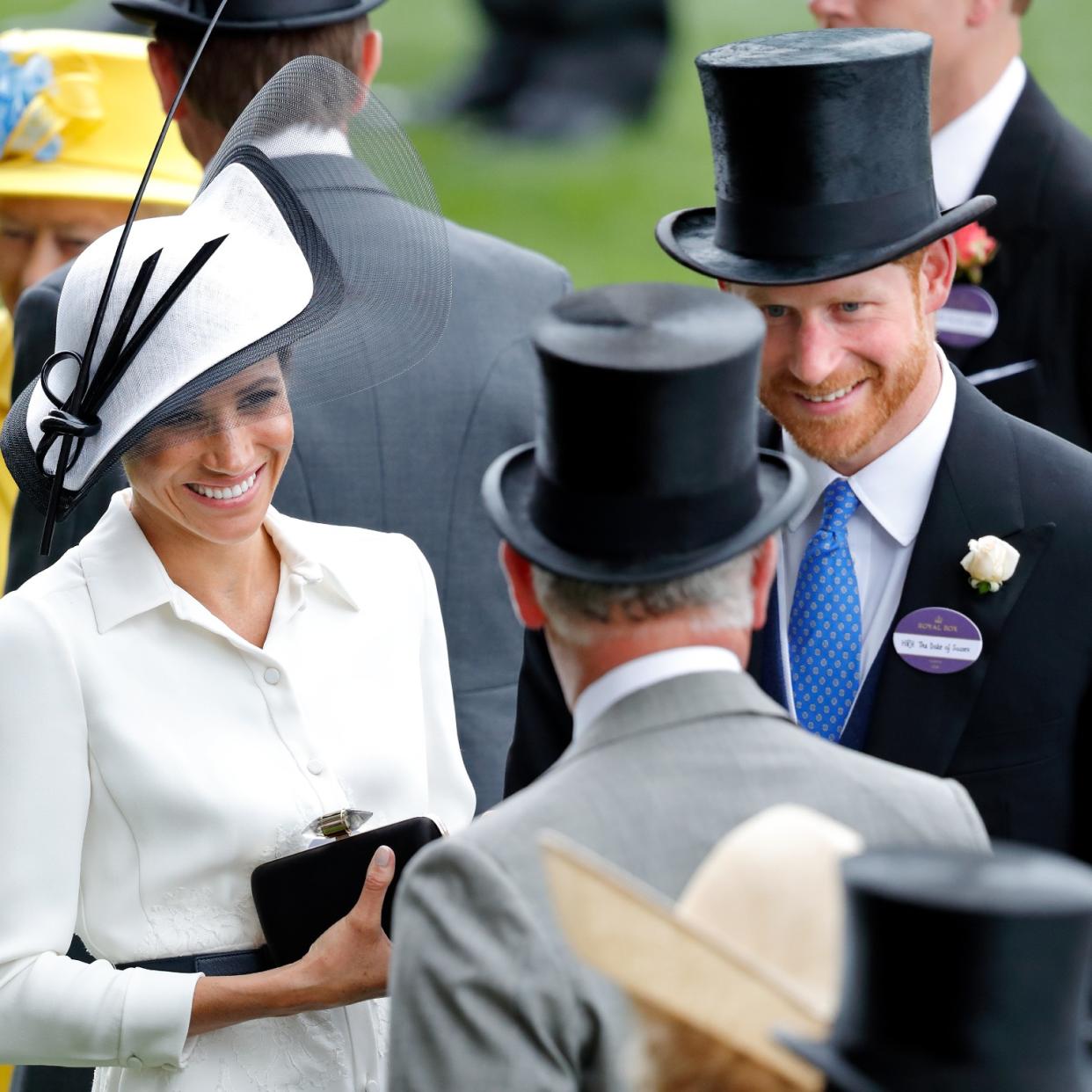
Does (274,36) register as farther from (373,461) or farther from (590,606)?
(590,606)

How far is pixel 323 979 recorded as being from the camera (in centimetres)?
260

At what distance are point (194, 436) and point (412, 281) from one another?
0.53m

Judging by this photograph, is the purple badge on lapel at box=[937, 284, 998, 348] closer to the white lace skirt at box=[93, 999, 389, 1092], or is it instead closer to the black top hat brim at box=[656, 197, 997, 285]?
the black top hat brim at box=[656, 197, 997, 285]

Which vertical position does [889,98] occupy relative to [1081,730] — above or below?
above

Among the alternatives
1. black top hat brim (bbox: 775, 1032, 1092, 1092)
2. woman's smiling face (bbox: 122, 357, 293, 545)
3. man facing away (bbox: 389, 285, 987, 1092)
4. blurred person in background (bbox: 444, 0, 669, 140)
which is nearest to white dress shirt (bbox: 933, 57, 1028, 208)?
woman's smiling face (bbox: 122, 357, 293, 545)

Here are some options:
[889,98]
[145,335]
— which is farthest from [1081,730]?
[145,335]

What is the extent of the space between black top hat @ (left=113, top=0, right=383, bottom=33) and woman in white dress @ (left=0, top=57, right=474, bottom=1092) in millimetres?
646

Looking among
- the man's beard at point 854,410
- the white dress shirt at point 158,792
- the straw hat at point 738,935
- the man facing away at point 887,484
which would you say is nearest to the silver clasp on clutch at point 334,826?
the white dress shirt at point 158,792

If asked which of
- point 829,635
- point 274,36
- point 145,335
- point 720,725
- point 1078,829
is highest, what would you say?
point 274,36

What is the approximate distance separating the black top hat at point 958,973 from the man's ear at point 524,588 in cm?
67

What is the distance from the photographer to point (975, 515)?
292cm

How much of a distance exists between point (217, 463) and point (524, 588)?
0.70 metres

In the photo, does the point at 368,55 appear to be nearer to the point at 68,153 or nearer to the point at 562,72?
the point at 68,153

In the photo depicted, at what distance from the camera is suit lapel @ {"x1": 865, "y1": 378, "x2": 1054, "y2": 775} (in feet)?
9.32
